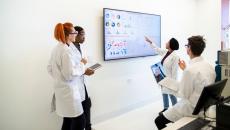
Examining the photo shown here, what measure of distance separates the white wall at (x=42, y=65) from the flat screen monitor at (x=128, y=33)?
0.36 feet

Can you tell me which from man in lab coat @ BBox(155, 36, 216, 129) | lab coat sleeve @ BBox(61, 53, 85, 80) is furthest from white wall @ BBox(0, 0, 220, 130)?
man in lab coat @ BBox(155, 36, 216, 129)

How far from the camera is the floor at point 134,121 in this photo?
10.4ft

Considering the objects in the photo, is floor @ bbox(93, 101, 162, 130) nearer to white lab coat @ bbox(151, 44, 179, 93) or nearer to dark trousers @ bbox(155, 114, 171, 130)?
white lab coat @ bbox(151, 44, 179, 93)

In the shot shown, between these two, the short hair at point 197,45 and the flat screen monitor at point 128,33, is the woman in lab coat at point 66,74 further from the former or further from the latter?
the short hair at point 197,45

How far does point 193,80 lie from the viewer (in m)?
1.89

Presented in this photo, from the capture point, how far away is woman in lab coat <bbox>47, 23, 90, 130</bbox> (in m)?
2.21

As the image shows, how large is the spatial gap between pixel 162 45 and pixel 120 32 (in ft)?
4.26

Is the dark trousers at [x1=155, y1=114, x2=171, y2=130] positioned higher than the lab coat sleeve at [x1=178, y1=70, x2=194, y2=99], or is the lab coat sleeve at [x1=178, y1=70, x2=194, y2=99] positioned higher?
the lab coat sleeve at [x1=178, y1=70, x2=194, y2=99]

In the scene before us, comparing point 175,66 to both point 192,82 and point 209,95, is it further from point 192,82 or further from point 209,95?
point 209,95

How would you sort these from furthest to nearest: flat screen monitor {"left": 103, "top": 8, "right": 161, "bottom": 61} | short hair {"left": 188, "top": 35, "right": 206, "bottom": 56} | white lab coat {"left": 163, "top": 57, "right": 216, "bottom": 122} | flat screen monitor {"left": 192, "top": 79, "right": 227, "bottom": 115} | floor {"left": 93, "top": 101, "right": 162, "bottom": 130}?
flat screen monitor {"left": 103, "top": 8, "right": 161, "bottom": 61}, floor {"left": 93, "top": 101, "right": 162, "bottom": 130}, short hair {"left": 188, "top": 35, "right": 206, "bottom": 56}, white lab coat {"left": 163, "top": 57, "right": 216, "bottom": 122}, flat screen monitor {"left": 192, "top": 79, "right": 227, "bottom": 115}

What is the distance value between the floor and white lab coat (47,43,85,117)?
970 mm

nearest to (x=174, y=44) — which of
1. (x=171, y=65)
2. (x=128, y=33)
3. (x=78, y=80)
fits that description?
(x=171, y=65)

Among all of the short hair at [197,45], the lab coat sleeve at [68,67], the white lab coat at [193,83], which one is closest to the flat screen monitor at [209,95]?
the white lab coat at [193,83]

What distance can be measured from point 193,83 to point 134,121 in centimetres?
172
